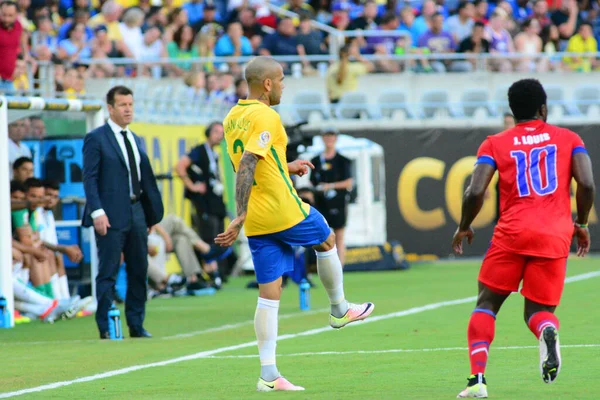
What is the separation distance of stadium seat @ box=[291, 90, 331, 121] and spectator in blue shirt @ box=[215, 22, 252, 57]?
1600mm

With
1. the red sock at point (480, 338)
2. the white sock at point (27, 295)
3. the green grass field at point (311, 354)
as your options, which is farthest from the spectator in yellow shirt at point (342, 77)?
Result: the red sock at point (480, 338)

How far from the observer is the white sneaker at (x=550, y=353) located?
703 cm

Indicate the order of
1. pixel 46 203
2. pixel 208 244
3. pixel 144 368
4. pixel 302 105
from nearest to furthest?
pixel 144 368
pixel 46 203
pixel 208 244
pixel 302 105

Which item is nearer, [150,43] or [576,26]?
[150,43]

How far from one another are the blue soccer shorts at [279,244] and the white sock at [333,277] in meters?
0.18

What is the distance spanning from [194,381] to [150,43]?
16674 mm

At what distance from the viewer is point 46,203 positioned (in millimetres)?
14320

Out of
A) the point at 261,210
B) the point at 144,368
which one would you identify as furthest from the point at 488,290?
the point at 144,368

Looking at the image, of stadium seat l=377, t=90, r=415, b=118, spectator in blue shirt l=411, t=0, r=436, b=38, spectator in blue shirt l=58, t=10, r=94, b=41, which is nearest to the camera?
spectator in blue shirt l=58, t=10, r=94, b=41

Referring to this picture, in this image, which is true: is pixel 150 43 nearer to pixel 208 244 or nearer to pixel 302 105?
pixel 302 105

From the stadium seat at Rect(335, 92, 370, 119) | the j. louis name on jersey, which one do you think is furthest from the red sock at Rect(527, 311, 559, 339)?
the stadium seat at Rect(335, 92, 370, 119)

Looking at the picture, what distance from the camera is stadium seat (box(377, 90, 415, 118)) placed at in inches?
976

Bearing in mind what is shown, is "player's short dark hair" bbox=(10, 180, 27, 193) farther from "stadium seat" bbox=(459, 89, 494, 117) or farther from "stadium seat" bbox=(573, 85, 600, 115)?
"stadium seat" bbox=(573, 85, 600, 115)

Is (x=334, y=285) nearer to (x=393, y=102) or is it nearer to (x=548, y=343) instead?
(x=548, y=343)
